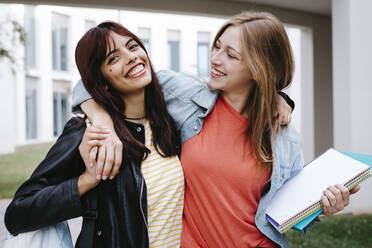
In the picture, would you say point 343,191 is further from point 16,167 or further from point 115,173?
point 16,167

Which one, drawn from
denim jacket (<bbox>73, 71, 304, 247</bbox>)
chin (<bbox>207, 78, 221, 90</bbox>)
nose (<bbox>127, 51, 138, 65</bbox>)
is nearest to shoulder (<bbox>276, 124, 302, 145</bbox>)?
denim jacket (<bbox>73, 71, 304, 247</bbox>)

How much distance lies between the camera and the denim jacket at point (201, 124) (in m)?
1.75

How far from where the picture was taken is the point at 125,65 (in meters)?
1.64

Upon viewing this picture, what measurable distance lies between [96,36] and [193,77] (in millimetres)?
688

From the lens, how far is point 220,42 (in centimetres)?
187

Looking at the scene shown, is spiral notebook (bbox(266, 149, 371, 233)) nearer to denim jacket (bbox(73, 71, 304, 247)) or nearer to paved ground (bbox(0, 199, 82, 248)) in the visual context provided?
denim jacket (bbox(73, 71, 304, 247))

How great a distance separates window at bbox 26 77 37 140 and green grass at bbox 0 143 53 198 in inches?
84.7

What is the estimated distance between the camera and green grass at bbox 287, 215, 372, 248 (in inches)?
160

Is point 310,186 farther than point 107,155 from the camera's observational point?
Yes

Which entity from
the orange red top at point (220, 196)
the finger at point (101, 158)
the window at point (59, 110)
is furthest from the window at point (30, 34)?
the finger at point (101, 158)

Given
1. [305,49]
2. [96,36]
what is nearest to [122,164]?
[96,36]

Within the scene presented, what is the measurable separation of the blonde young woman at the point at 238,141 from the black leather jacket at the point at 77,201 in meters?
0.24

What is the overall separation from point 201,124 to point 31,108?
18.5 metres

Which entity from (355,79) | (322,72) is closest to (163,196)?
(355,79)
